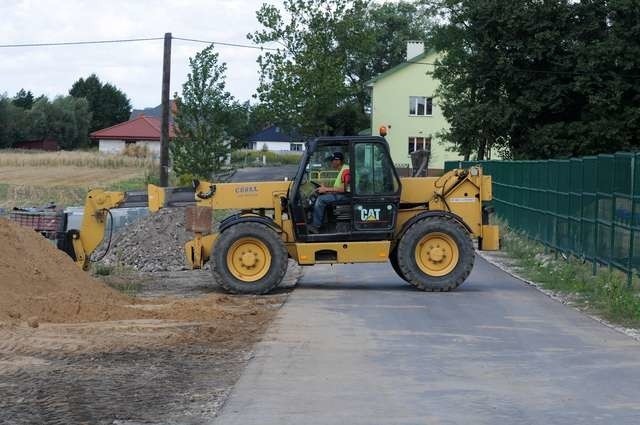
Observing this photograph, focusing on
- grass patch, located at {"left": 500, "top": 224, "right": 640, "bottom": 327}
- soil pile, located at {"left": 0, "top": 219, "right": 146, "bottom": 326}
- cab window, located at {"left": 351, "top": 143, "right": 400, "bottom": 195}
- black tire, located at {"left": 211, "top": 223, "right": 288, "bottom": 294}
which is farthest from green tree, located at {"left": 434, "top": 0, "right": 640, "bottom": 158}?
soil pile, located at {"left": 0, "top": 219, "right": 146, "bottom": 326}

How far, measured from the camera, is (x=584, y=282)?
57.5 feet

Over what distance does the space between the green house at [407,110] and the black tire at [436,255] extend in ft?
198

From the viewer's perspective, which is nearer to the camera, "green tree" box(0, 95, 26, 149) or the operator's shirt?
the operator's shirt

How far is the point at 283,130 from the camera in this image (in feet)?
260

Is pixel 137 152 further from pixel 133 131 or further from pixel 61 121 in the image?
pixel 61 121

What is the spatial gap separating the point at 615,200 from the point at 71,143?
106m

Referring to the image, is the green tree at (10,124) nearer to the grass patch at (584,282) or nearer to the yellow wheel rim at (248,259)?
the grass patch at (584,282)

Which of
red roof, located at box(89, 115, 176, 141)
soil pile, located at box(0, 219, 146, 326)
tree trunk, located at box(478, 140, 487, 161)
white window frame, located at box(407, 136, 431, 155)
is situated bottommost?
soil pile, located at box(0, 219, 146, 326)

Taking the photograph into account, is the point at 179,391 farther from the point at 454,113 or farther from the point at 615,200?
the point at 454,113

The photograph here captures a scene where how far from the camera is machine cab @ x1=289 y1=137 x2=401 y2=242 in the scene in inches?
656

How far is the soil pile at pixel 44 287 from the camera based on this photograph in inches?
511

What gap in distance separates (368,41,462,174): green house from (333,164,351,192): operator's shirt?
198 feet

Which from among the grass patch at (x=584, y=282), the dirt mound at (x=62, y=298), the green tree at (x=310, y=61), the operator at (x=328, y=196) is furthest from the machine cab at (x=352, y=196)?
the green tree at (x=310, y=61)

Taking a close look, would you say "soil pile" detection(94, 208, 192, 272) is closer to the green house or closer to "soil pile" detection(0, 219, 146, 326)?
"soil pile" detection(0, 219, 146, 326)
